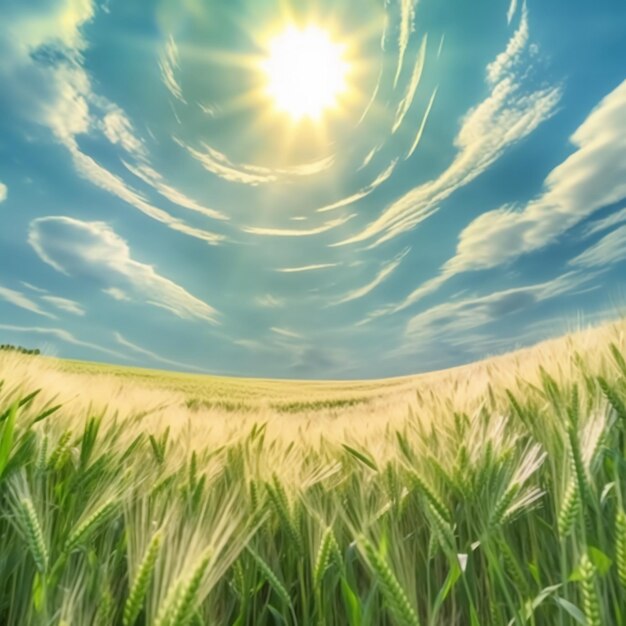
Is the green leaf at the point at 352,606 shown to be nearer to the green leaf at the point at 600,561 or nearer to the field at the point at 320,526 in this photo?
the field at the point at 320,526

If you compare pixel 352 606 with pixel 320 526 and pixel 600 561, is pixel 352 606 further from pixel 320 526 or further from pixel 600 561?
pixel 600 561

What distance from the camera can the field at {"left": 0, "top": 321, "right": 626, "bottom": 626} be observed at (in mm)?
615

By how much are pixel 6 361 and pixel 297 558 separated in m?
1.06

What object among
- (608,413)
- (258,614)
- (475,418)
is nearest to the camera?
(258,614)

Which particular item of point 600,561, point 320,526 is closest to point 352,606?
point 320,526

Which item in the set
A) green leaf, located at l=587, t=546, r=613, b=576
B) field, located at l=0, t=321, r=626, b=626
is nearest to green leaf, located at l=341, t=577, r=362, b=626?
field, located at l=0, t=321, r=626, b=626

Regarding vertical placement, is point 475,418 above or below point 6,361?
below

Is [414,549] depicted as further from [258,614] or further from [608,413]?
[608,413]

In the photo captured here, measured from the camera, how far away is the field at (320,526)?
0.61 m

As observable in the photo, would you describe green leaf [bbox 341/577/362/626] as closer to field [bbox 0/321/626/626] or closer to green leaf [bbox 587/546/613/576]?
field [bbox 0/321/626/626]

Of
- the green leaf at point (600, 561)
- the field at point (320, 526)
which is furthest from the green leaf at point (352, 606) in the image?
the green leaf at point (600, 561)

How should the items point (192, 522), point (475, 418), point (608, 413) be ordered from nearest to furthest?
1. point (192, 522)
2. point (608, 413)
3. point (475, 418)

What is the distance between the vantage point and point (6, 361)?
1416 mm

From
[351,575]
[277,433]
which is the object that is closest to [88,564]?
[351,575]
